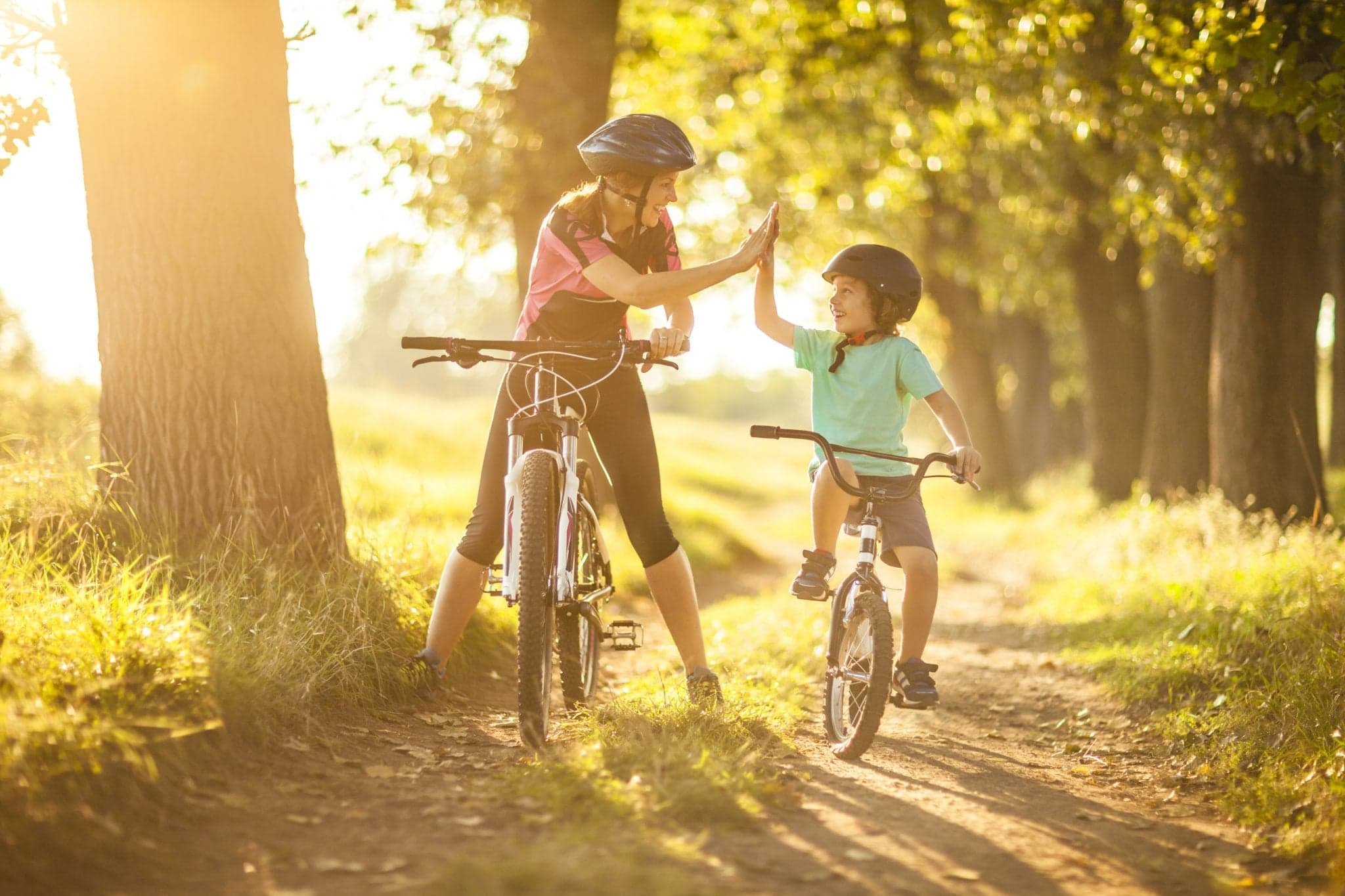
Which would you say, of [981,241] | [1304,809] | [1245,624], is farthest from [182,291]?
[981,241]

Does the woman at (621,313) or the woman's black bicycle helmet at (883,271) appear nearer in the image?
the woman at (621,313)

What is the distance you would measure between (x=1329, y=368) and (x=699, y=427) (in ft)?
98.7

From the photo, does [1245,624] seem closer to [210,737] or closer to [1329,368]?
[210,737]

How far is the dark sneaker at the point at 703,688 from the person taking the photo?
15.3 feet

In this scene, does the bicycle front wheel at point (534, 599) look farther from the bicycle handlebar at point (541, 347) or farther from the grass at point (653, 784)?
the bicycle handlebar at point (541, 347)

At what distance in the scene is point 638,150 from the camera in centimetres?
426

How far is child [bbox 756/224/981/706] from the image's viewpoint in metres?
4.57

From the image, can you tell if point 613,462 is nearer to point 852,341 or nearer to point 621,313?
point 621,313

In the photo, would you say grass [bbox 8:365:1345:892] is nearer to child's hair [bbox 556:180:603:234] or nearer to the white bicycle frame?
the white bicycle frame

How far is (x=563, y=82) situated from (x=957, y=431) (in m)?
6.08

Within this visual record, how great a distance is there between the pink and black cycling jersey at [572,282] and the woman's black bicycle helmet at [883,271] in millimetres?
666

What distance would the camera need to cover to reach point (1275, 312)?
891 centimetres

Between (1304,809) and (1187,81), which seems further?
(1187,81)

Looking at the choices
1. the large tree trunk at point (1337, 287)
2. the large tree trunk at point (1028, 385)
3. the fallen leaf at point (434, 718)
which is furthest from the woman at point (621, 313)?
the large tree trunk at point (1028, 385)
